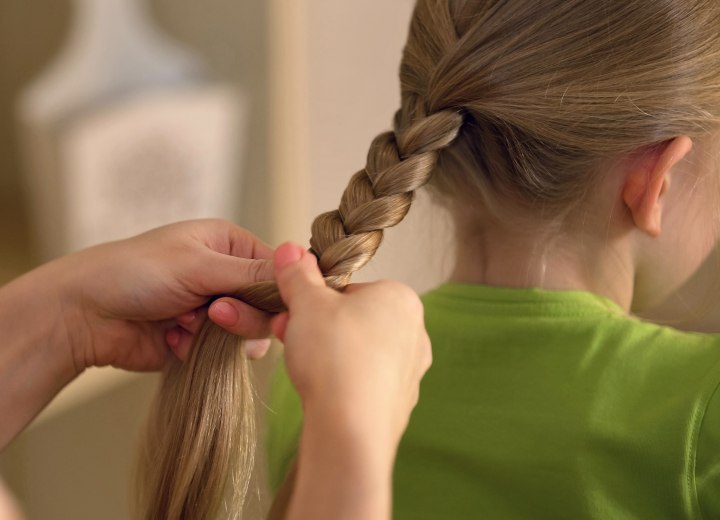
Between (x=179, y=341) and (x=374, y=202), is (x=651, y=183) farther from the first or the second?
(x=179, y=341)

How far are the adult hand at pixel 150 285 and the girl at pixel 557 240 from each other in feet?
0.40

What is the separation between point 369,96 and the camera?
1405 millimetres

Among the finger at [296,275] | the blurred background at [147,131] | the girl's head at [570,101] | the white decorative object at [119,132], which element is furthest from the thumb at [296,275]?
the white decorative object at [119,132]

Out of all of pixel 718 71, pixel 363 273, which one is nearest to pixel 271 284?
pixel 718 71

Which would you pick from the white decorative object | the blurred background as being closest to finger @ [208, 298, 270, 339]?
the blurred background

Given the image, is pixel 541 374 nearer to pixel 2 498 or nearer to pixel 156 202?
pixel 2 498

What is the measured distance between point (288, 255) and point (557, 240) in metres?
0.29

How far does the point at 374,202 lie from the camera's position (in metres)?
0.69

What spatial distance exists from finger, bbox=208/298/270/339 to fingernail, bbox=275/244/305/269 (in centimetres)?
7

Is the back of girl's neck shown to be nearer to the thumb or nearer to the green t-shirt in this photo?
the green t-shirt

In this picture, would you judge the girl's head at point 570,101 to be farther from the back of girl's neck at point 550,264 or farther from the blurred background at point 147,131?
the blurred background at point 147,131

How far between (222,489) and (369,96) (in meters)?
0.83

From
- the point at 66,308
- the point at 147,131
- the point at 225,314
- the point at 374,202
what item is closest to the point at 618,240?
the point at 374,202

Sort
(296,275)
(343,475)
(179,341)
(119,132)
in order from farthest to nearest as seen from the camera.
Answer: (119,132)
(179,341)
(296,275)
(343,475)
